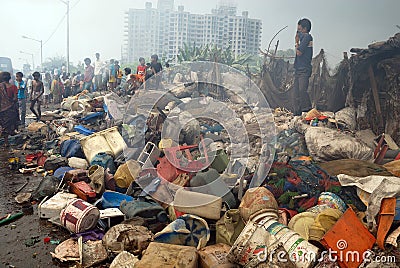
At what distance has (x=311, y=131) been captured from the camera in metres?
5.64

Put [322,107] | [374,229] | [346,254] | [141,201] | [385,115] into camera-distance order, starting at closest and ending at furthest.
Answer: [346,254] → [374,229] → [141,201] → [385,115] → [322,107]

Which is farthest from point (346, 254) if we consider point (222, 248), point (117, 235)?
point (117, 235)

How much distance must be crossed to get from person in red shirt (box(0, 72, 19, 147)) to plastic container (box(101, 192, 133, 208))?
495cm

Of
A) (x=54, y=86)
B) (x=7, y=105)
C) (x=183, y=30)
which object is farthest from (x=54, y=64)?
(x=7, y=105)

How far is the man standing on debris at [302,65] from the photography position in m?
7.51

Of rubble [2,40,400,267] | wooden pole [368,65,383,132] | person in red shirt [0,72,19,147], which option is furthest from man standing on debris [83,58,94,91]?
wooden pole [368,65,383,132]

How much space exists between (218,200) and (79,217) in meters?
1.41

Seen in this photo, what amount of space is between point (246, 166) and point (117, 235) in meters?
2.14

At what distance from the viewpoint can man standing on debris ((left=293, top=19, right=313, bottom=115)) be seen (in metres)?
7.51

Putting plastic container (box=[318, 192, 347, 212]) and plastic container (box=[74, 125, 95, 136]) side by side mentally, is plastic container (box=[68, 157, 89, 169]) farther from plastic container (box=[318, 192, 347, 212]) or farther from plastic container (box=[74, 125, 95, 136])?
plastic container (box=[318, 192, 347, 212])

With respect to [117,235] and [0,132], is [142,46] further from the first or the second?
[117,235]

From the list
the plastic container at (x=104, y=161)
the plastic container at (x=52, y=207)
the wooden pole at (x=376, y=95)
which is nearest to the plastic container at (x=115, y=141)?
the plastic container at (x=104, y=161)

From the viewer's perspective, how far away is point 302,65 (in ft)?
25.4

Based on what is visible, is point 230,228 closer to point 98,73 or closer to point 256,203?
point 256,203
